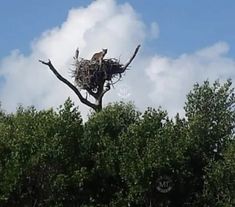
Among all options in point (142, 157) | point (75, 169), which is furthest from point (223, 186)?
point (75, 169)

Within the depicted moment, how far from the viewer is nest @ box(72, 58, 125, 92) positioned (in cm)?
2967

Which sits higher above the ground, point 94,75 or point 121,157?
point 94,75

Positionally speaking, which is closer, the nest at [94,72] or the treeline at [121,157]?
the treeline at [121,157]

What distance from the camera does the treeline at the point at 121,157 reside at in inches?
Answer: 910

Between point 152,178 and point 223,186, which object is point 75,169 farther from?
point 223,186

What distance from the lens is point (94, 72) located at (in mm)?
29750

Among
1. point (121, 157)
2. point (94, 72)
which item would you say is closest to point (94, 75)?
point (94, 72)

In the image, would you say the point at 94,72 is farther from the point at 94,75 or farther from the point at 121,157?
the point at 121,157

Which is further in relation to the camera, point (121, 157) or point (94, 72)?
point (94, 72)

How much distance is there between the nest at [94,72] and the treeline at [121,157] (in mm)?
A: 4005

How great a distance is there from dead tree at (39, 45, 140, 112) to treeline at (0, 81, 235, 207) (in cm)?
400

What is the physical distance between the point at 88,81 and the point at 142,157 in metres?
7.10

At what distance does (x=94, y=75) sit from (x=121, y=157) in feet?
21.5

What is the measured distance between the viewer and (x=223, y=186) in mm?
23422
